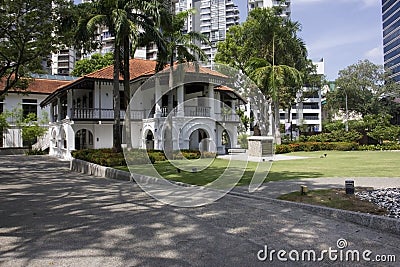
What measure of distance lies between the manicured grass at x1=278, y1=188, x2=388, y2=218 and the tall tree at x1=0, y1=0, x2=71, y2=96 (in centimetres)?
1456

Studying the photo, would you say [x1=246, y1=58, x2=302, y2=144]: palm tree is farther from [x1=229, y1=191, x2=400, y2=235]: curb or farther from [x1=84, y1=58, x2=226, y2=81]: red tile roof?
[x1=229, y1=191, x2=400, y2=235]: curb

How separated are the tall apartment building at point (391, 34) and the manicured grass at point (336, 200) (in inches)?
3672

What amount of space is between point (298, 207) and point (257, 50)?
75.5ft

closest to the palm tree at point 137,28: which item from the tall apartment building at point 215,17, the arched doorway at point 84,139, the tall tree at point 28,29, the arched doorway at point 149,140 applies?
the tall tree at point 28,29

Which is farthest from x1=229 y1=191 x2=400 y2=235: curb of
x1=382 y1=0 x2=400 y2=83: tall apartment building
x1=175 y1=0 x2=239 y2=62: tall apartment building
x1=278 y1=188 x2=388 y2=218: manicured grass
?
x1=175 y1=0 x2=239 y2=62: tall apartment building

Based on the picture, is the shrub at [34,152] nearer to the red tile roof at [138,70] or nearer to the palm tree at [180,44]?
the red tile roof at [138,70]

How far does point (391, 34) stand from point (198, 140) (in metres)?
89.4

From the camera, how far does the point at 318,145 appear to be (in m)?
30.3

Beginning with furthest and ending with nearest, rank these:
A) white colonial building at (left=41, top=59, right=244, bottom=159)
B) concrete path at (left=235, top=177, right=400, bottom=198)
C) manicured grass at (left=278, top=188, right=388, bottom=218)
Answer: white colonial building at (left=41, top=59, right=244, bottom=159) → concrete path at (left=235, top=177, right=400, bottom=198) → manicured grass at (left=278, top=188, right=388, bottom=218)

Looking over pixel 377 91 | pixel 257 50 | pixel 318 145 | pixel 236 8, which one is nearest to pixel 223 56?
pixel 257 50

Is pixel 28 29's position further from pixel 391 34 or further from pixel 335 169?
pixel 391 34

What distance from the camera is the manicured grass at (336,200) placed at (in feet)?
21.7

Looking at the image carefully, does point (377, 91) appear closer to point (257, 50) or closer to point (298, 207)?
point (257, 50)

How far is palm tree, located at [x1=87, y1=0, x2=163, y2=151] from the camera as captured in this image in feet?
53.6
